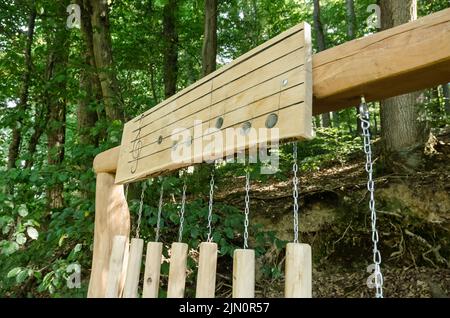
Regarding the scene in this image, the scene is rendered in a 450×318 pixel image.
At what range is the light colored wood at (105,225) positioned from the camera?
198cm

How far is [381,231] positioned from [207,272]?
9.46 feet

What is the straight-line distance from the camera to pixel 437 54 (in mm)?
959

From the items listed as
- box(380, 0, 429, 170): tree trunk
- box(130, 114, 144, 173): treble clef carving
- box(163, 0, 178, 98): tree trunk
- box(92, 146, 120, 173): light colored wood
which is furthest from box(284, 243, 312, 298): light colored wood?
box(163, 0, 178, 98): tree trunk

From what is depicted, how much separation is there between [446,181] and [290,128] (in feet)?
10.9

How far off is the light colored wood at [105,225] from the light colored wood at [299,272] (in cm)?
116

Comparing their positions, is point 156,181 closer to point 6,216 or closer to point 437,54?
point 6,216

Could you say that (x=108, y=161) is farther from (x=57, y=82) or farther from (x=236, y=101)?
(x=57, y=82)

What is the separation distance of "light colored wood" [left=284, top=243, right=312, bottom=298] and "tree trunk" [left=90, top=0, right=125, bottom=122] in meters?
2.80

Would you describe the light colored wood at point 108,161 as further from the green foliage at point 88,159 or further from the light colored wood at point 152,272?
the light colored wood at point 152,272

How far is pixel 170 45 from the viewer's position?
5.33 metres

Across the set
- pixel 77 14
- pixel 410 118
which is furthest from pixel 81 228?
pixel 410 118

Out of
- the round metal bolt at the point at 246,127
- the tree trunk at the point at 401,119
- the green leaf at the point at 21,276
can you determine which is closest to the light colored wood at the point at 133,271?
the round metal bolt at the point at 246,127

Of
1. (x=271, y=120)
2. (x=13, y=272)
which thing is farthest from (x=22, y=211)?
(x=271, y=120)
